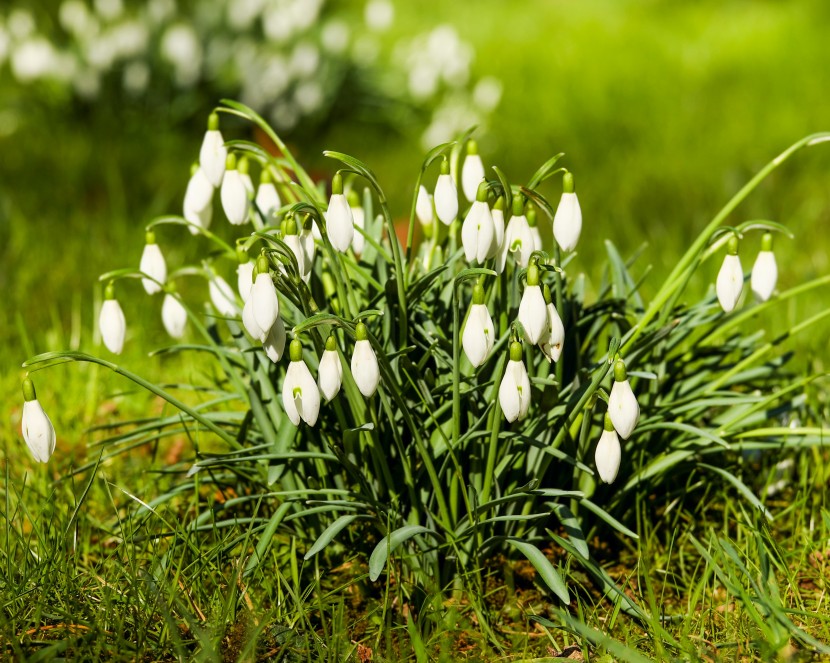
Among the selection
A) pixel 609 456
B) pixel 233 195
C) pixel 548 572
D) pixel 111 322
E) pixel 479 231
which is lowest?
pixel 548 572

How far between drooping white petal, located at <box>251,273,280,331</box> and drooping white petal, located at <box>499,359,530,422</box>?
44 cm

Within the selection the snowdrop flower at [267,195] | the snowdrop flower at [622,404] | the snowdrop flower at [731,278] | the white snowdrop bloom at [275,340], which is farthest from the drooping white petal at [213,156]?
the snowdrop flower at [731,278]

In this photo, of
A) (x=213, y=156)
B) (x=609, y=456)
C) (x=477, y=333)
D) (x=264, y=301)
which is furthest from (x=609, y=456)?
(x=213, y=156)

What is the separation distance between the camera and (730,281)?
2.11 metres

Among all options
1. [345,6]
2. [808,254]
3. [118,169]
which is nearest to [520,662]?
[808,254]

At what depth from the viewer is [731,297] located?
2121 mm

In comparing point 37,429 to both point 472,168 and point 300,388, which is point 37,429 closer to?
point 300,388

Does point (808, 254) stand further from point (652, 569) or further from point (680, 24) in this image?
point (680, 24)

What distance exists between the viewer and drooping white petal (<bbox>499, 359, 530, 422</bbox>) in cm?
Result: 186

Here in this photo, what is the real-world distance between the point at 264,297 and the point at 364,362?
0.70ft

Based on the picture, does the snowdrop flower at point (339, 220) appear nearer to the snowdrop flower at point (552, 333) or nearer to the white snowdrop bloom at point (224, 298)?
the snowdrop flower at point (552, 333)

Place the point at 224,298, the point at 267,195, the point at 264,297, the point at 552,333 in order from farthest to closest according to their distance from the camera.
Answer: the point at 224,298
the point at 267,195
the point at 552,333
the point at 264,297

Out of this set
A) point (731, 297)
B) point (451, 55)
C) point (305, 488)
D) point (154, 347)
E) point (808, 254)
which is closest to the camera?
point (731, 297)

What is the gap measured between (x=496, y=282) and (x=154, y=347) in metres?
1.85
